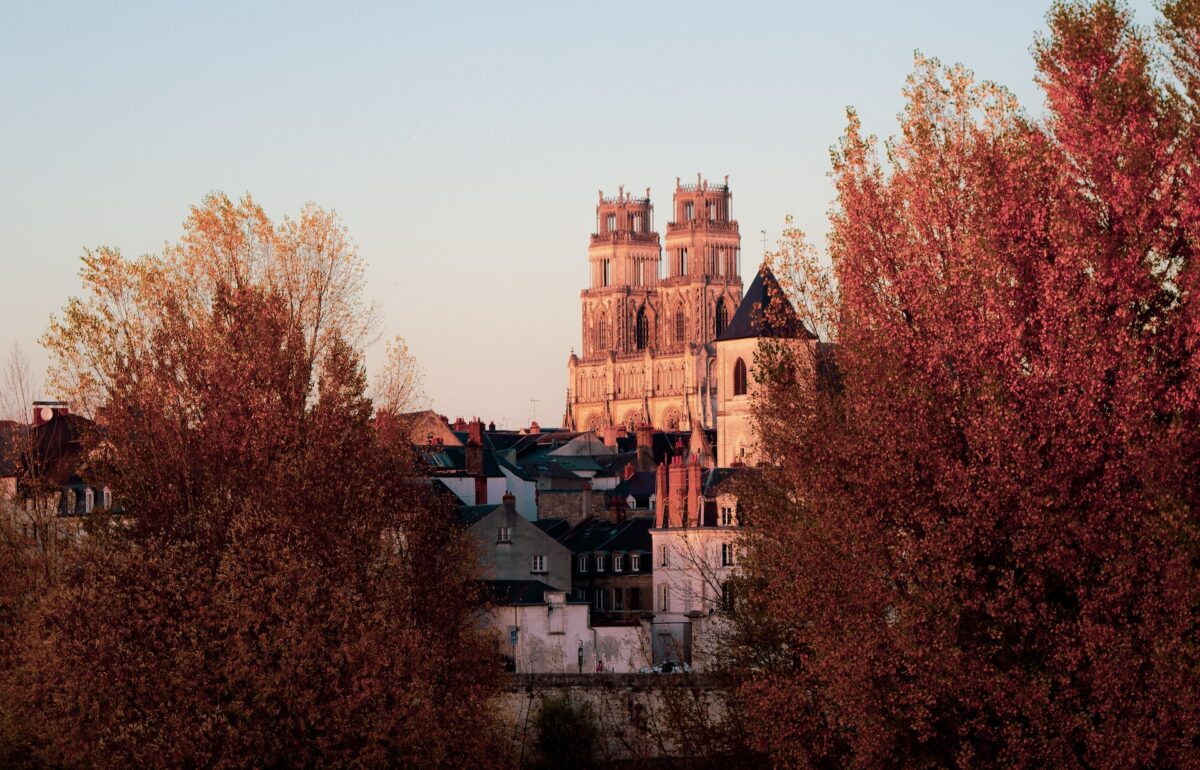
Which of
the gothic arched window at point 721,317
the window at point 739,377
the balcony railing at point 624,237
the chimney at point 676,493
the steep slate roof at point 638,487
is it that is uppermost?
the balcony railing at point 624,237

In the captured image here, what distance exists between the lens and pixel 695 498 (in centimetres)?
5706

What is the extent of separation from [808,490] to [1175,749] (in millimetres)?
5458

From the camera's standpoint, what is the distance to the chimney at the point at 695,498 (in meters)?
56.5

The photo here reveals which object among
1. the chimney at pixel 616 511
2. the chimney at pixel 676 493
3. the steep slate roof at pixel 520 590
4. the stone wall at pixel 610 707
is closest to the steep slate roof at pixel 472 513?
the steep slate roof at pixel 520 590

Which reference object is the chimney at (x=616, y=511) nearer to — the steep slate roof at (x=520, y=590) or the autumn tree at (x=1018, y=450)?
the steep slate roof at (x=520, y=590)

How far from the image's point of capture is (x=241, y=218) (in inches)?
1384

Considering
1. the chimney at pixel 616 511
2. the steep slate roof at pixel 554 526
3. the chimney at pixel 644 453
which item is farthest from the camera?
the chimney at pixel 644 453

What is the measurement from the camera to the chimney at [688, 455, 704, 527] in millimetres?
56531

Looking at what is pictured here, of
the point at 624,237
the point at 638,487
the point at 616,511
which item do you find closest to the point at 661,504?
the point at 616,511

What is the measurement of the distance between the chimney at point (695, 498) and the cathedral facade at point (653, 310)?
4173 inches

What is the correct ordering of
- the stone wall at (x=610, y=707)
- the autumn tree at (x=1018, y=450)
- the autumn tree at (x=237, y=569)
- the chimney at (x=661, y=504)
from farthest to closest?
the chimney at (x=661, y=504) → the stone wall at (x=610, y=707) → the autumn tree at (x=237, y=569) → the autumn tree at (x=1018, y=450)

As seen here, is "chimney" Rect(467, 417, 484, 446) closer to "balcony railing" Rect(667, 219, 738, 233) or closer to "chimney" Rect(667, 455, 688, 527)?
"chimney" Rect(667, 455, 688, 527)

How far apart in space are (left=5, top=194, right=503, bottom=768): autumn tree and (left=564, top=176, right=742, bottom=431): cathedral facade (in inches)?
5124

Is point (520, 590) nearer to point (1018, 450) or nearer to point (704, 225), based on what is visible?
point (1018, 450)
